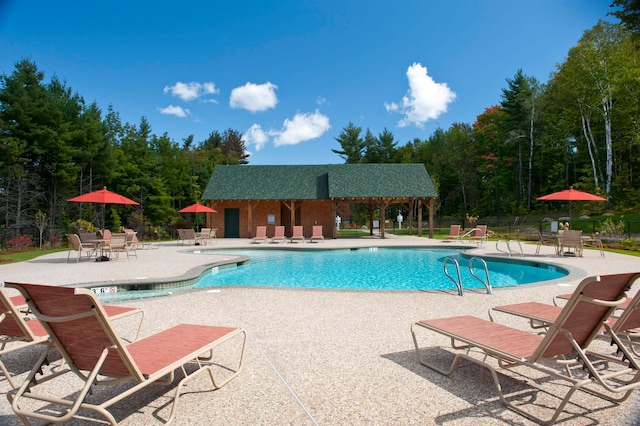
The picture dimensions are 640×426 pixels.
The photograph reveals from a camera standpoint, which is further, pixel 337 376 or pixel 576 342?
pixel 337 376

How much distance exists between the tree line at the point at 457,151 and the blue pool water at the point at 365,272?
37.7 feet

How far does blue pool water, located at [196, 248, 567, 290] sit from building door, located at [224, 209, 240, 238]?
9.41 m

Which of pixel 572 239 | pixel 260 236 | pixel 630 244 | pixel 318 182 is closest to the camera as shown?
pixel 572 239

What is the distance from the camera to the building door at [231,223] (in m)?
25.1

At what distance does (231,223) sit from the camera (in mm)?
25141

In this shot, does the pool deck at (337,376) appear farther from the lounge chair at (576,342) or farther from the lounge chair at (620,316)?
the lounge chair at (620,316)

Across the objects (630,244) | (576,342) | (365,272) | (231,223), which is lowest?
(365,272)

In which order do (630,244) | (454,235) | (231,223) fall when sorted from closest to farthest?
(630,244), (454,235), (231,223)

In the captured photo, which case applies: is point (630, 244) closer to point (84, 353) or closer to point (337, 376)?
point (337, 376)

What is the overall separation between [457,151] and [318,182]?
22243 mm

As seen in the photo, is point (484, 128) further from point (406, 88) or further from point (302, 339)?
point (302, 339)

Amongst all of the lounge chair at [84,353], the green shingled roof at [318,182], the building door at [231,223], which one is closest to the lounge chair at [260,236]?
the green shingled roof at [318,182]

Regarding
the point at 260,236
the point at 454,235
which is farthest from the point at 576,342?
the point at 260,236

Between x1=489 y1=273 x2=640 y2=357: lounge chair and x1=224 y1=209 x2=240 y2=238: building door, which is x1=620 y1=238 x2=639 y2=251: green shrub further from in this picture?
x1=224 y1=209 x2=240 y2=238: building door
